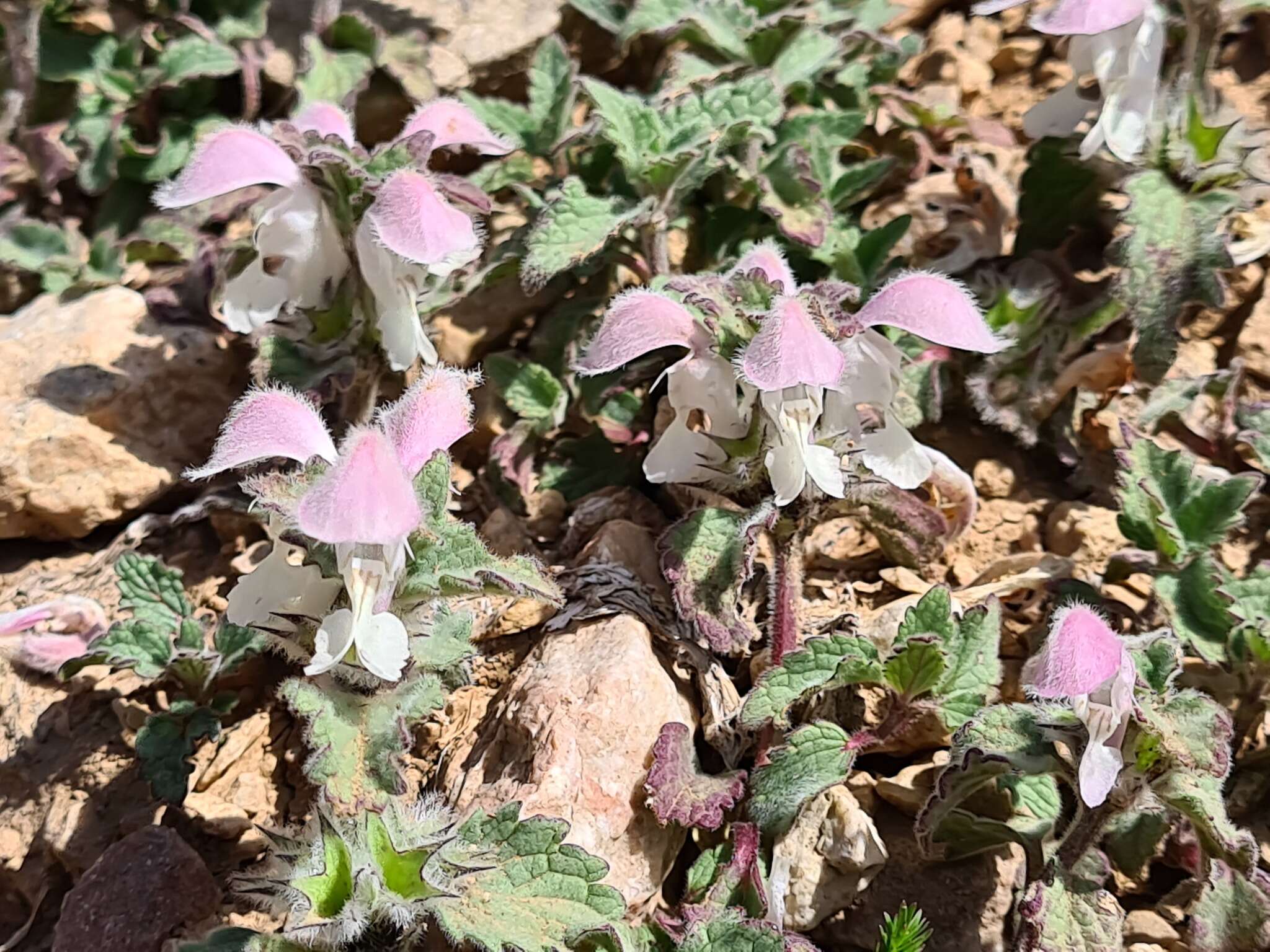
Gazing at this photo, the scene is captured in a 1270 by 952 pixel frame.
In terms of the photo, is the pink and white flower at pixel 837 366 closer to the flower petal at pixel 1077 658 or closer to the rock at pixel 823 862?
the flower petal at pixel 1077 658

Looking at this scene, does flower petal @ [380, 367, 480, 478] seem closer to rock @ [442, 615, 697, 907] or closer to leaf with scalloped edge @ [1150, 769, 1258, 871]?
rock @ [442, 615, 697, 907]

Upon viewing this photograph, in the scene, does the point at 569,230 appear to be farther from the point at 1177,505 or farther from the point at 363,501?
the point at 1177,505

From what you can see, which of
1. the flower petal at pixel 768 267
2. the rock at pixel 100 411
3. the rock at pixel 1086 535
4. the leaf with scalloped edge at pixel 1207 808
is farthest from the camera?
the rock at pixel 100 411

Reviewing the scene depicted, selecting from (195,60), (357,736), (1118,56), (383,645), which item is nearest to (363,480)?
(383,645)

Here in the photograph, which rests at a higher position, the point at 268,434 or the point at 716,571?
the point at 268,434

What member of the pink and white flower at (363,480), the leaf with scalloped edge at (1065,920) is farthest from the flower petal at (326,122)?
the leaf with scalloped edge at (1065,920)

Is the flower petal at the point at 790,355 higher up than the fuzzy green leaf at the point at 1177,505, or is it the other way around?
the flower petal at the point at 790,355

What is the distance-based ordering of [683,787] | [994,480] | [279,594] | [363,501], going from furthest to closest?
[994,480] < [683,787] < [279,594] < [363,501]
